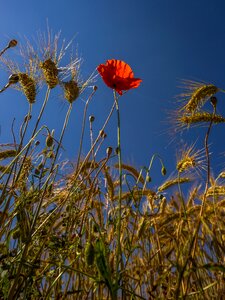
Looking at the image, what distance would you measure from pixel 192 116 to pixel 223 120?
18 centimetres

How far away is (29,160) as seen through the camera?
1.96 meters

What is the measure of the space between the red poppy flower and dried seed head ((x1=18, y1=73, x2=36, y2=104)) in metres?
0.41

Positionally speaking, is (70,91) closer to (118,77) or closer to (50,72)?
(50,72)

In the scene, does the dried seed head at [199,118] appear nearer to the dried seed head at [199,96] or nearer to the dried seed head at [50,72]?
the dried seed head at [199,96]

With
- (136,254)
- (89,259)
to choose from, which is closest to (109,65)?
(89,259)

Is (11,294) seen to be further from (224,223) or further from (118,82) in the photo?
(224,223)

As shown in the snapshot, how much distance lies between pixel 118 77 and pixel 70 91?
40 cm

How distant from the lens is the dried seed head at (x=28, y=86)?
1872 millimetres

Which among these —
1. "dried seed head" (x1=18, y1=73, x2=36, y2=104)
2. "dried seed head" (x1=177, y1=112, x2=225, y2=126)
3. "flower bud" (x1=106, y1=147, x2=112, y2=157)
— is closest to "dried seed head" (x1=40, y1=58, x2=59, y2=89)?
"dried seed head" (x1=18, y1=73, x2=36, y2=104)

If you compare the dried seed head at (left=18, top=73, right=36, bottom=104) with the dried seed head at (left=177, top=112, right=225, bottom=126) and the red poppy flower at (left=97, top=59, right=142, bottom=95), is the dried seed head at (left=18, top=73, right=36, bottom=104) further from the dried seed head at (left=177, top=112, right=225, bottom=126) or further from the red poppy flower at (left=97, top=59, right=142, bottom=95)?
the dried seed head at (left=177, top=112, right=225, bottom=126)

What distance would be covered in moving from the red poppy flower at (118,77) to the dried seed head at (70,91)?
0.98 ft

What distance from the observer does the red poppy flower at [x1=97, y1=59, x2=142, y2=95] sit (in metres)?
1.68

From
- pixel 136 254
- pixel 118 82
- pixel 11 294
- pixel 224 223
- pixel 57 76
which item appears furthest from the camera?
pixel 136 254

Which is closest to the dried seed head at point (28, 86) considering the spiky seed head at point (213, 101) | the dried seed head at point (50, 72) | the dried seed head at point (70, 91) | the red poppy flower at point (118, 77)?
the dried seed head at point (50, 72)
